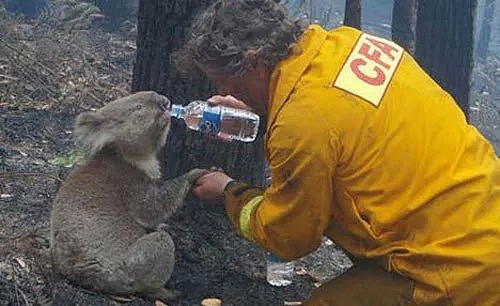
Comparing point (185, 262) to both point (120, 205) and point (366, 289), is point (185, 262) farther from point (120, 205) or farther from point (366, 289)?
point (366, 289)

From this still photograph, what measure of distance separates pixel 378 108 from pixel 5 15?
9.34 m

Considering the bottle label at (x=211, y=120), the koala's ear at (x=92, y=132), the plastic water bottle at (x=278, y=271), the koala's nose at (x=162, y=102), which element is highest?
the bottle label at (x=211, y=120)

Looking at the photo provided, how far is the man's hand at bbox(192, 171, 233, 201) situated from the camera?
177 inches

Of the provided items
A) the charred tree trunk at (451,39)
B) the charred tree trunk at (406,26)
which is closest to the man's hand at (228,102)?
the charred tree trunk at (451,39)

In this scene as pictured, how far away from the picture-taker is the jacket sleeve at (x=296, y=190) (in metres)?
3.60

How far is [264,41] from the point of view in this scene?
3.77 metres

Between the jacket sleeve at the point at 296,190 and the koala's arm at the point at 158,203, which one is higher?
the jacket sleeve at the point at 296,190

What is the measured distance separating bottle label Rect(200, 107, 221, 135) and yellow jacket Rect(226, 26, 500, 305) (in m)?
0.74

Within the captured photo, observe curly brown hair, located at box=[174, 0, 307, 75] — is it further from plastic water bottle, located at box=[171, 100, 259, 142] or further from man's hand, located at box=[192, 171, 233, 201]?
man's hand, located at box=[192, 171, 233, 201]

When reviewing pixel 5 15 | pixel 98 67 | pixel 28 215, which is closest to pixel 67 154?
pixel 28 215

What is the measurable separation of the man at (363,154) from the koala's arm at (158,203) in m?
0.94

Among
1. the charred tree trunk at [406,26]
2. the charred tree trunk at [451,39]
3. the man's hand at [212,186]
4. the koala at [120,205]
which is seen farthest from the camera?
the charred tree trunk at [406,26]

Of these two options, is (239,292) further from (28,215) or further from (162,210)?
(28,215)

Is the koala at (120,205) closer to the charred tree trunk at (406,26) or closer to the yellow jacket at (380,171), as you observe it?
the yellow jacket at (380,171)
